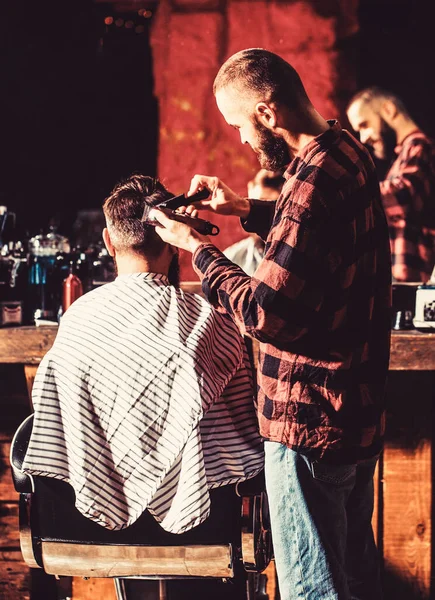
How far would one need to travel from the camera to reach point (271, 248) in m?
1.46

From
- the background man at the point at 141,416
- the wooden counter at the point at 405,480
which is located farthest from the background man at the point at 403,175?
the background man at the point at 141,416

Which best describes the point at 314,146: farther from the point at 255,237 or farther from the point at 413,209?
the point at 413,209

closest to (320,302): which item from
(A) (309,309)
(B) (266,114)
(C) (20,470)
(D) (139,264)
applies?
(A) (309,309)

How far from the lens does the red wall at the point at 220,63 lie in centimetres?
416

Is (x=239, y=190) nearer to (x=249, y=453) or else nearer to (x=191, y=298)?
(x=191, y=298)

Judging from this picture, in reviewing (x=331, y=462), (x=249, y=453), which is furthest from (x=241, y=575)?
(x=331, y=462)

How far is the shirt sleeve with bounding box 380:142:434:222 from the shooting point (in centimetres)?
414

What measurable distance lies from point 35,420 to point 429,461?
4.52ft

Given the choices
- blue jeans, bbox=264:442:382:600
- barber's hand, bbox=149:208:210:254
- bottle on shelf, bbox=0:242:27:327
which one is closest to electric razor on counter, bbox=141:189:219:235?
barber's hand, bbox=149:208:210:254

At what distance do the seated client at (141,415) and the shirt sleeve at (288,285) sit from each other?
318 mm

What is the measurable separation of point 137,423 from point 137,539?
0.27 metres

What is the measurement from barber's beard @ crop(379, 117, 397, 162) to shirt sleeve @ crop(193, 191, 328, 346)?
2872 mm

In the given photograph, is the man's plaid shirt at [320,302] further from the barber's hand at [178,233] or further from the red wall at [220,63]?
the red wall at [220,63]

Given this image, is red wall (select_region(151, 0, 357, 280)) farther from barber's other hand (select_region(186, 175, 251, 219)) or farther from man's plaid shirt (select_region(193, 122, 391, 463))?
man's plaid shirt (select_region(193, 122, 391, 463))
